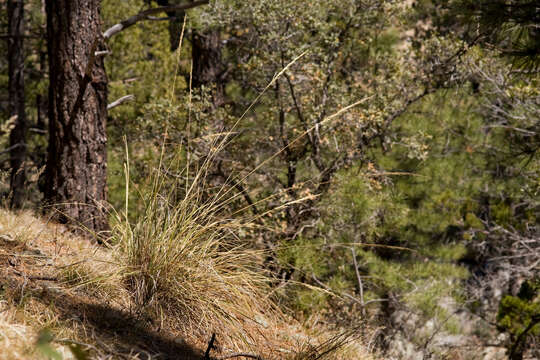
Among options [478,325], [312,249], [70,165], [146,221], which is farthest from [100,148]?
[478,325]

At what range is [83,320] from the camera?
7.28 ft

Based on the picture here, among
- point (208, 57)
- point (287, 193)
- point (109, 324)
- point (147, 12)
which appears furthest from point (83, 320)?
point (208, 57)

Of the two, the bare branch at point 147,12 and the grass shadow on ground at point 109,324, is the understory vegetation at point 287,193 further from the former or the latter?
the bare branch at point 147,12

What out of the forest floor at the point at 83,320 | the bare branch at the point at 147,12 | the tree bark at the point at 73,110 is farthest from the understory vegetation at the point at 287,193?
the bare branch at the point at 147,12

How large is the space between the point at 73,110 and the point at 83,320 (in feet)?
6.98

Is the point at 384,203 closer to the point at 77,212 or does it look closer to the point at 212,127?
the point at 212,127

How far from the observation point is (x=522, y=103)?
631 cm

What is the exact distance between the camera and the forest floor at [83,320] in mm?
1960

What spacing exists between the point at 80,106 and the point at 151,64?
469 centimetres

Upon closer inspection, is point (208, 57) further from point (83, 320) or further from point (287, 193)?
point (83, 320)

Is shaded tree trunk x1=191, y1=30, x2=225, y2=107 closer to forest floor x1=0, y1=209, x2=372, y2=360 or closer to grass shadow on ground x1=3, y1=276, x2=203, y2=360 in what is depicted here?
forest floor x1=0, y1=209, x2=372, y2=360

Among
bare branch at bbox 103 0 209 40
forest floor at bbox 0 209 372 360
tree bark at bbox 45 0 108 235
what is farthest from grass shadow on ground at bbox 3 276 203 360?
bare branch at bbox 103 0 209 40

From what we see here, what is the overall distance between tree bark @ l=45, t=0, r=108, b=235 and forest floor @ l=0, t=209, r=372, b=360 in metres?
0.79

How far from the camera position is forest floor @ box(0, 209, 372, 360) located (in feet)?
6.43
